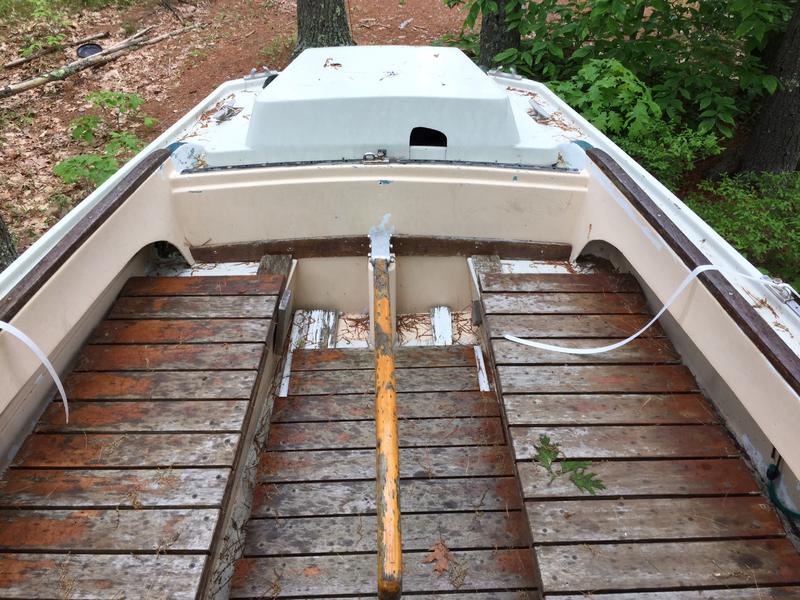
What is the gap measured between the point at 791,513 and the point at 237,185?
101 inches

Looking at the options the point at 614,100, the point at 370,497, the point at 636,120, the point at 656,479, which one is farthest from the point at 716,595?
the point at 614,100

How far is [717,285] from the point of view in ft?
5.98

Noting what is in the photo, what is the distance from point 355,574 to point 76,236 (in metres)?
1.56

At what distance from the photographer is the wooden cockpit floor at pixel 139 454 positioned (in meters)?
1.49

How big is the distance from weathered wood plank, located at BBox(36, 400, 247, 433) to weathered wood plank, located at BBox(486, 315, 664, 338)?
1.12 meters

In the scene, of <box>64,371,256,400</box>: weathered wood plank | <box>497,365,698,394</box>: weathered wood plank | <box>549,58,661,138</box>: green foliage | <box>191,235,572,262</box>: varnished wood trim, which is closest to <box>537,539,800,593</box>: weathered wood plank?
<box>497,365,698,394</box>: weathered wood plank

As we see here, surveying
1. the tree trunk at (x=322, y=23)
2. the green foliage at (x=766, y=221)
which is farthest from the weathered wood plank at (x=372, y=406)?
the tree trunk at (x=322, y=23)

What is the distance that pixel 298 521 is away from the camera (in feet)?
6.22

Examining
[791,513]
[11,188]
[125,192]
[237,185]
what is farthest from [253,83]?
[791,513]

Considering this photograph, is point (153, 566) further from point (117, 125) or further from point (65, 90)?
point (65, 90)

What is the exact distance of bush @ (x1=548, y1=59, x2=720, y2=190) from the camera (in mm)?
4344

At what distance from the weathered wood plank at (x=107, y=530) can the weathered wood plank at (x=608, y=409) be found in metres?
1.07

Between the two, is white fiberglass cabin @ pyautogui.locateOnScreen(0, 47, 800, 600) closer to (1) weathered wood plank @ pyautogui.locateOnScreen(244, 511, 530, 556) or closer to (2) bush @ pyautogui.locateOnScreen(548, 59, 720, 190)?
(1) weathered wood plank @ pyautogui.locateOnScreen(244, 511, 530, 556)

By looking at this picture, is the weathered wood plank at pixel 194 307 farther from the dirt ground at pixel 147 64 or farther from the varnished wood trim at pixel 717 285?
the dirt ground at pixel 147 64
